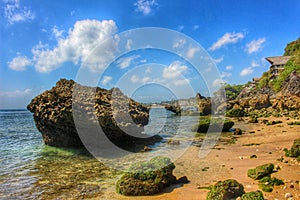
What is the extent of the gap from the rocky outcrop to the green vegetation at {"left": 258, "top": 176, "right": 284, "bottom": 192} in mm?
10122

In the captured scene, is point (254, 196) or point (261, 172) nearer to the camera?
point (254, 196)

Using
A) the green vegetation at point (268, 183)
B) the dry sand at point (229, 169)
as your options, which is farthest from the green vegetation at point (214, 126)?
the green vegetation at point (268, 183)

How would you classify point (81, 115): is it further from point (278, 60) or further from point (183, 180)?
point (278, 60)

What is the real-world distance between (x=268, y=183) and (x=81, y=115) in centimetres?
1159

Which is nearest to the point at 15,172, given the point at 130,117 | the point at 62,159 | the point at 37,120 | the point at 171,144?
the point at 62,159

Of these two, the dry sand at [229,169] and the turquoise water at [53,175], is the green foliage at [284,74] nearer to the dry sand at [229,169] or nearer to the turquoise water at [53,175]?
the dry sand at [229,169]

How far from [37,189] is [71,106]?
7.32m

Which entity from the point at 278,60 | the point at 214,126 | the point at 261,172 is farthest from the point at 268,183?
the point at 278,60

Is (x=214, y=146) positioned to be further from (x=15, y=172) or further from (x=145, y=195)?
(x=15, y=172)

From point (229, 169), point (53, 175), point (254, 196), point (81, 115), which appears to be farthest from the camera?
point (81, 115)

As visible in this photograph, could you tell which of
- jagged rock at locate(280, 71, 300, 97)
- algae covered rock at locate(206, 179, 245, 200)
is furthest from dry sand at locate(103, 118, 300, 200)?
jagged rock at locate(280, 71, 300, 97)

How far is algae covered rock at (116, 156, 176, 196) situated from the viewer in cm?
762

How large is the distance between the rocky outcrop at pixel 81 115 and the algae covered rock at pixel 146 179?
24.2ft

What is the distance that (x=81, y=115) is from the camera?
14.9 m
